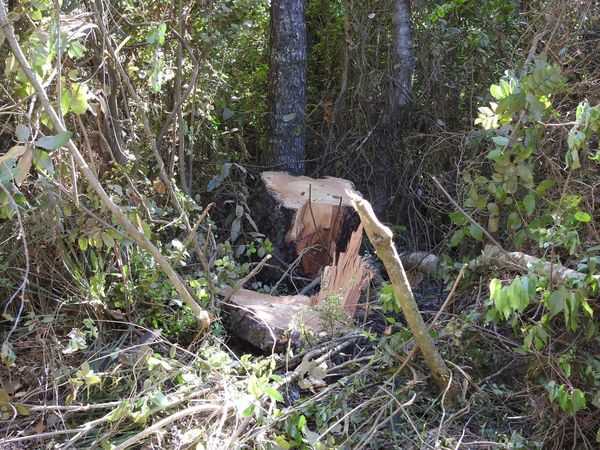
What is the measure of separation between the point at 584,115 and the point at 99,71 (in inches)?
103

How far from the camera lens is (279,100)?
6.38 m

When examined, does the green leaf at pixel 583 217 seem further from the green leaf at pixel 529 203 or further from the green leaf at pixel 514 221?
the green leaf at pixel 514 221

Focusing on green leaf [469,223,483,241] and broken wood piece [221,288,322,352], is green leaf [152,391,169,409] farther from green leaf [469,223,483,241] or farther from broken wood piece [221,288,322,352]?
green leaf [469,223,483,241]

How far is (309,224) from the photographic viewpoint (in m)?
5.28

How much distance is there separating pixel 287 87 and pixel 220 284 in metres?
2.36

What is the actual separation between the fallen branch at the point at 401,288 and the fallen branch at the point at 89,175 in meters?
1.06

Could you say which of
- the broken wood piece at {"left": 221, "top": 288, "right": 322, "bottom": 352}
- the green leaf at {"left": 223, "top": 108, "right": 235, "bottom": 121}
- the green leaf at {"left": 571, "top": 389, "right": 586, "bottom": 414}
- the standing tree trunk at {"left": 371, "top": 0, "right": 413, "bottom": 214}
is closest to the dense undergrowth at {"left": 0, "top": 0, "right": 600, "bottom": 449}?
the green leaf at {"left": 571, "top": 389, "right": 586, "bottom": 414}

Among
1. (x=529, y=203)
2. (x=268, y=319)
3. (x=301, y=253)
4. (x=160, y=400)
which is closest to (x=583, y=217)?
(x=529, y=203)

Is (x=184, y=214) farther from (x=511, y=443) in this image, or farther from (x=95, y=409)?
(x=511, y=443)

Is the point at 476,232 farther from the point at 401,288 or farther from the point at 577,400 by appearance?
the point at 577,400

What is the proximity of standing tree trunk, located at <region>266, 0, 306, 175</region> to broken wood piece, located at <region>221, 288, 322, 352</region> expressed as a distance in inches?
76.9

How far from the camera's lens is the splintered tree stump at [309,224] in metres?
5.27

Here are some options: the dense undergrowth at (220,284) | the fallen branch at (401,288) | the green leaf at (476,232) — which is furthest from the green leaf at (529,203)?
the fallen branch at (401,288)

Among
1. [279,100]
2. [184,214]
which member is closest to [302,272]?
[184,214]
